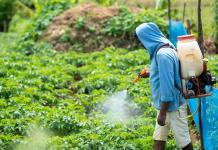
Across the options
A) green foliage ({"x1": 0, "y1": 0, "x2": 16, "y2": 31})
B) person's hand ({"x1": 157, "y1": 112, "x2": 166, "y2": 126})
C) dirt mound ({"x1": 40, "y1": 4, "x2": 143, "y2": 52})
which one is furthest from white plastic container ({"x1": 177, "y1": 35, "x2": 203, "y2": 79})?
green foliage ({"x1": 0, "y1": 0, "x2": 16, "y2": 31})

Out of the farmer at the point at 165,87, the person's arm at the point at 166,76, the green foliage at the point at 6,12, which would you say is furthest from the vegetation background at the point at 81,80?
the green foliage at the point at 6,12

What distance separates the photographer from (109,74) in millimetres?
11516

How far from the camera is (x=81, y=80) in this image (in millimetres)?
11906

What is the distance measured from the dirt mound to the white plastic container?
31.1 feet

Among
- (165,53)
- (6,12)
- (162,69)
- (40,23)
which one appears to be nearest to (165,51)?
(165,53)

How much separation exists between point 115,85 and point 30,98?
6.71ft

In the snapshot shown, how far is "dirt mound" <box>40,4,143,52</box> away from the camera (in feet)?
52.5

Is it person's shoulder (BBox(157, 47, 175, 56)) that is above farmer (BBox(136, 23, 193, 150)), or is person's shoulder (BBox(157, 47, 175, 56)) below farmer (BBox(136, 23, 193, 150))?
above

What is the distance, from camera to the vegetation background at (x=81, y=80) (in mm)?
7988

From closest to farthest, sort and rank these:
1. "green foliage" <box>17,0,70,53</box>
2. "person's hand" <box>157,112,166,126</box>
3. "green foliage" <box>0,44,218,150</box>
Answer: "person's hand" <box>157,112,166,126</box>, "green foliage" <box>0,44,218,150</box>, "green foliage" <box>17,0,70,53</box>

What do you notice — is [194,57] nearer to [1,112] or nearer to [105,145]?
[105,145]

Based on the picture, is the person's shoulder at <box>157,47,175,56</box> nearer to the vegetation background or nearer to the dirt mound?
the vegetation background

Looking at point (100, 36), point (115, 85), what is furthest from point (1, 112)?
point (100, 36)

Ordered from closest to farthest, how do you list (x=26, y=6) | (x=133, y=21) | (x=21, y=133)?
1. (x=21, y=133)
2. (x=133, y=21)
3. (x=26, y=6)
